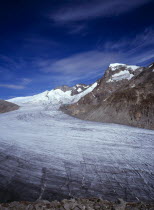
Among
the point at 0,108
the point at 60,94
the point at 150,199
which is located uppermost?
the point at 60,94

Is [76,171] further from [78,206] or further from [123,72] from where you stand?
[123,72]

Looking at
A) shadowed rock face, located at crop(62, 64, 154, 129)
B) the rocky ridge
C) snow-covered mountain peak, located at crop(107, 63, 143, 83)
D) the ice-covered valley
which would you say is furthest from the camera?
snow-covered mountain peak, located at crop(107, 63, 143, 83)

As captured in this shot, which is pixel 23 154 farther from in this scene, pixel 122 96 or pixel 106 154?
pixel 122 96

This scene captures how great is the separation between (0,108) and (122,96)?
30.5m

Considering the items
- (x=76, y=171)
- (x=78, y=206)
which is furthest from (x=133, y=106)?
(x=78, y=206)

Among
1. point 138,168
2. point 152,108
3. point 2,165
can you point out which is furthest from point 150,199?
point 152,108

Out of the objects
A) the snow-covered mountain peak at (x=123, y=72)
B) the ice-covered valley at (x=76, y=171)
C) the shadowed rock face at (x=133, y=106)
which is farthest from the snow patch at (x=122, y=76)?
the ice-covered valley at (x=76, y=171)

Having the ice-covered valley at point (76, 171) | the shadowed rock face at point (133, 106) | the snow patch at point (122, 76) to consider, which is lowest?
the ice-covered valley at point (76, 171)

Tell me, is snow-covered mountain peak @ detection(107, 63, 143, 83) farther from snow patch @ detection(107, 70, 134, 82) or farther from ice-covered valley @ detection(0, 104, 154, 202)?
ice-covered valley @ detection(0, 104, 154, 202)

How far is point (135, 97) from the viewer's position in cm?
1548

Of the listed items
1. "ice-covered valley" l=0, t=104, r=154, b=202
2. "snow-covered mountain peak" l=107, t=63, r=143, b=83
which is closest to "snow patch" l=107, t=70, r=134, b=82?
"snow-covered mountain peak" l=107, t=63, r=143, b=83

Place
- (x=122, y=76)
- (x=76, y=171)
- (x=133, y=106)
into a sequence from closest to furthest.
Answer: (x=76, y=171) < (x=133, y=106) < (x=122, y=76)

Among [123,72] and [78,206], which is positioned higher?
[123,72]

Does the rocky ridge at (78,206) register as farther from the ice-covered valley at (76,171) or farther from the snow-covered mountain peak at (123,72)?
the snow-covered mountain peak at (123,72)
